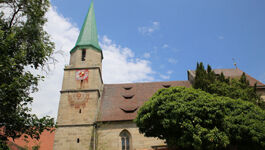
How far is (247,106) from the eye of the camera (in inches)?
631

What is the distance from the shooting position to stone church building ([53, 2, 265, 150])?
2020 cm

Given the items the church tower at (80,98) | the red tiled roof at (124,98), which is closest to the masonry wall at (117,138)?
the red tiled roof at (124,98)

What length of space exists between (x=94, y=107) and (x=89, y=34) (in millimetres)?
10659

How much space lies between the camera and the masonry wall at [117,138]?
65.7 feet

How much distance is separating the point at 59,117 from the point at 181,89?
13.0m


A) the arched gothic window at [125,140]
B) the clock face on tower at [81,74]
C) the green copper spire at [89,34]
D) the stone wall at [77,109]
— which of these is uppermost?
the green copper spire at [89,34]

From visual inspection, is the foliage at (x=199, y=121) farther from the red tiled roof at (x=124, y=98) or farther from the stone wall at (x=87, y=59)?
the stone wall at (x=87, y=59)

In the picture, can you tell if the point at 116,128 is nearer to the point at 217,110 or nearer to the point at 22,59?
the point at 217,110

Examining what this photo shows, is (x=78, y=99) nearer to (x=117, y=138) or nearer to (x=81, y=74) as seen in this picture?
(x=81, y=74)

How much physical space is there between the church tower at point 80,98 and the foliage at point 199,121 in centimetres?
741

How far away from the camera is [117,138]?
66.8ft

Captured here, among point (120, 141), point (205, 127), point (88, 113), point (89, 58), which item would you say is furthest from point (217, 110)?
point (89, 58)

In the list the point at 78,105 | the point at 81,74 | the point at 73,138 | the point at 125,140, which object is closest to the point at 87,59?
the point at 81,74

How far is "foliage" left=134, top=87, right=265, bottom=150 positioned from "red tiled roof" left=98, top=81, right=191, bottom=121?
6.24 meters
